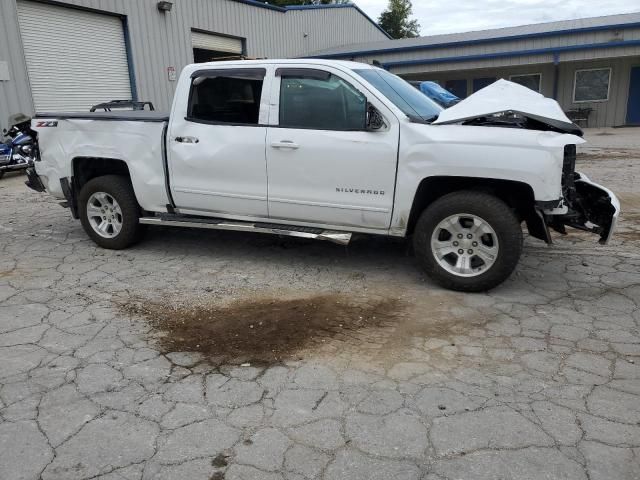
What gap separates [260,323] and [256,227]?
1.32 metres

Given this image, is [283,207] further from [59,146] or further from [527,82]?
[527,82]

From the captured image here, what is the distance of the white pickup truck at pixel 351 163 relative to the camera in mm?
4379

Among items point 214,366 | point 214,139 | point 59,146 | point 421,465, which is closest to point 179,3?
point 59,146

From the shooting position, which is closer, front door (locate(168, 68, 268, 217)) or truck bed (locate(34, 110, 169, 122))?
front door (locate(168, 68, 268, 217))

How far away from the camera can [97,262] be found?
5688 mm

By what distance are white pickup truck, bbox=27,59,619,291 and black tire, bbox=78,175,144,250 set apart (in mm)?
18

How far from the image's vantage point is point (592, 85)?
890 inches

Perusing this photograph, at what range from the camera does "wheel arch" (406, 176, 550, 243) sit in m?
4.49

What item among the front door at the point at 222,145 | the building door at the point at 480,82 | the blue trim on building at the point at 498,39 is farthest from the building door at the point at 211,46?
the front door at the point at 222,145

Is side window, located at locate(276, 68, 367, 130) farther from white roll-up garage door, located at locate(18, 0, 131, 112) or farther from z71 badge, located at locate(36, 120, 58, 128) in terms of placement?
white roll-up garage door, located at locate(18, 0, 131, 112)

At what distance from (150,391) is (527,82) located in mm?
23899

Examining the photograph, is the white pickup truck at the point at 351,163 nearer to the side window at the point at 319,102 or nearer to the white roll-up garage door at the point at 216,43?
the side window at the point at 319,102

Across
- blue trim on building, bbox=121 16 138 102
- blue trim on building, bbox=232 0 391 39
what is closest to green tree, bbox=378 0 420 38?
blue trim on building, bbox=232 0 391 39

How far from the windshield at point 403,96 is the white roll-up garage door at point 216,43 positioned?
14331 millimetres
